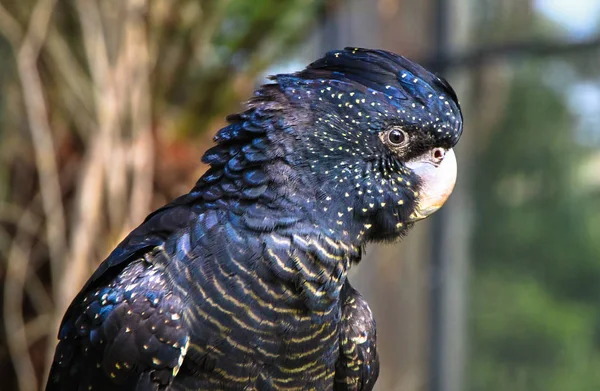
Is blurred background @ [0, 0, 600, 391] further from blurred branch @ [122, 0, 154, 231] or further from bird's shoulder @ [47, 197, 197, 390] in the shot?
bird's shoulder @ [47, 197, 197, 390]

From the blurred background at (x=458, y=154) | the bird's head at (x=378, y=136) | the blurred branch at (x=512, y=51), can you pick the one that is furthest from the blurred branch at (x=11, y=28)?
the blurred branch at (x=512, y=51)

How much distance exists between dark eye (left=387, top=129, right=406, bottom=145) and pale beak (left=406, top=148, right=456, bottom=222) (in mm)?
75

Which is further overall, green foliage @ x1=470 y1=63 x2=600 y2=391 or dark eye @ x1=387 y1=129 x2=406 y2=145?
green foliage @ x1=470 y1=63 x2=600 y2=391

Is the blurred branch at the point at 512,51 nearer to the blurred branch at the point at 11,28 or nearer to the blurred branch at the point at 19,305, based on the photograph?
the blurred branch at the point at 11,28

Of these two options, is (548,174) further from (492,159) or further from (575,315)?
(575,315)

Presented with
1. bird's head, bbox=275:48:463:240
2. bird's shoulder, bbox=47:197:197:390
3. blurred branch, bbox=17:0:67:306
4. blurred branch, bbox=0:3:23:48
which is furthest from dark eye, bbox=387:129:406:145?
blurred branch, bbox=0:3:23:48

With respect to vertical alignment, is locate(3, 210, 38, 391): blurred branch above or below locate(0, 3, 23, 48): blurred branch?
below

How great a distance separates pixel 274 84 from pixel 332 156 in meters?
0.30

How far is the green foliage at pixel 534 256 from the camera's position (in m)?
4.29

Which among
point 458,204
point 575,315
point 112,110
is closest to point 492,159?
point 458,204

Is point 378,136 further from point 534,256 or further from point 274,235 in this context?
point 534,256

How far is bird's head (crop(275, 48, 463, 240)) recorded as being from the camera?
187cm

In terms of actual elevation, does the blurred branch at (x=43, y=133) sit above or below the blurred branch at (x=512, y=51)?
below

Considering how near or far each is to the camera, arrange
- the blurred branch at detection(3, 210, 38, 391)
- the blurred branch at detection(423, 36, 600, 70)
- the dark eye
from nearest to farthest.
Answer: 1. the dark eye
2. the blurred branch at detection(3, 210, 38, 391)
3. the blurred branch at detection(423, 36, 600, 70)
